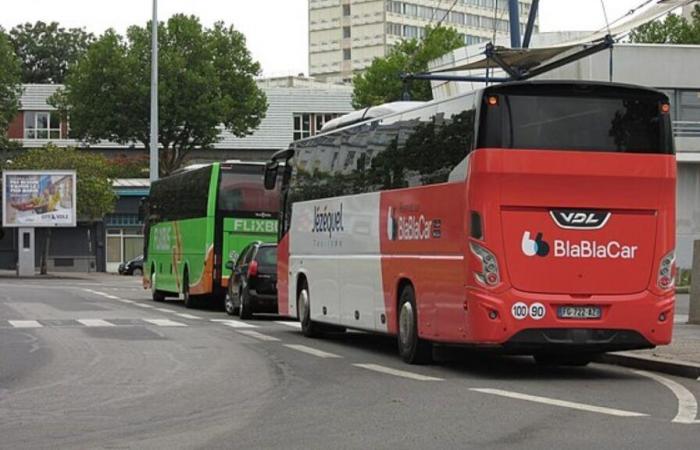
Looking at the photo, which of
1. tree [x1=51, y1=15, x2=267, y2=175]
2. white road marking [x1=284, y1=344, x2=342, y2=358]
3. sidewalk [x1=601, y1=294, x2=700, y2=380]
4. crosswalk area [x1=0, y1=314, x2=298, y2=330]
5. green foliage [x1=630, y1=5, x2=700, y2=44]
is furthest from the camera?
tree [x1=51, y1=15, x2=267, y2=175]

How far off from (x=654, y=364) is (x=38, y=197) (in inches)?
2154

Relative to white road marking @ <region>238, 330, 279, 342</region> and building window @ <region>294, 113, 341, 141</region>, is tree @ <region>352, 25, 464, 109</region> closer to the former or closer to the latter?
building window @ <region>294, 113, 341, 141</region>

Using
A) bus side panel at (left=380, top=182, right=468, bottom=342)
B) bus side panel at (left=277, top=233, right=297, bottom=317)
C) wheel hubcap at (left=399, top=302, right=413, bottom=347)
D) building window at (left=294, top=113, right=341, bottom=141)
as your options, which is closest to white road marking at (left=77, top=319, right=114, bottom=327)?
bus side panel at (left=277, top=233, right=297, bottom=317)

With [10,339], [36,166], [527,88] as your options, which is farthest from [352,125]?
[36,166]

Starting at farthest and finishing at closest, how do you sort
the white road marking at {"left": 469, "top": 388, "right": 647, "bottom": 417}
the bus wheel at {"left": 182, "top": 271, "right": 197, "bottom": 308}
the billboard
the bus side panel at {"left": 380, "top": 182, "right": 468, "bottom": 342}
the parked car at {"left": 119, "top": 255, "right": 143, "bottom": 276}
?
the parked car at {"left": 119, "top": 255, "right": 143, "bottom": 276} < the billboard < the bus wheel at {"left": 182, "top": 271, "right": 197, "bottom": 308} < the bus side panel at {"left": 380, "top": 182, "right": 468, "bottom": 342} < the white road marking at {"left": 469, "top": 388, "right": 647, "bottom": 417}

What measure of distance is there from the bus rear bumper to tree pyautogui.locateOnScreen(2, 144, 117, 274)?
57.5 metres

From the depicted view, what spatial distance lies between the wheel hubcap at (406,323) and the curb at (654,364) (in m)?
2.61

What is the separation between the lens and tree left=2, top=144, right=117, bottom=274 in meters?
69.6

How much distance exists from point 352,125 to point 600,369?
17.0 feet

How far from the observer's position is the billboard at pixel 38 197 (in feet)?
218

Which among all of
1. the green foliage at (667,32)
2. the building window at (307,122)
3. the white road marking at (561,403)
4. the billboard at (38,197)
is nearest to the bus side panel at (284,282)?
the white road marking at (561,403)

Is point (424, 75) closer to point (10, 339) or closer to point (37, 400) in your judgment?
point (10, 339)

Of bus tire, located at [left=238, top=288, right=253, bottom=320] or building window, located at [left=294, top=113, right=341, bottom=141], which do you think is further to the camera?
building window, located at [left=294, top=113, right=341, bottom=141]

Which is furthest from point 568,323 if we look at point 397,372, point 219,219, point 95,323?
point 219,219
